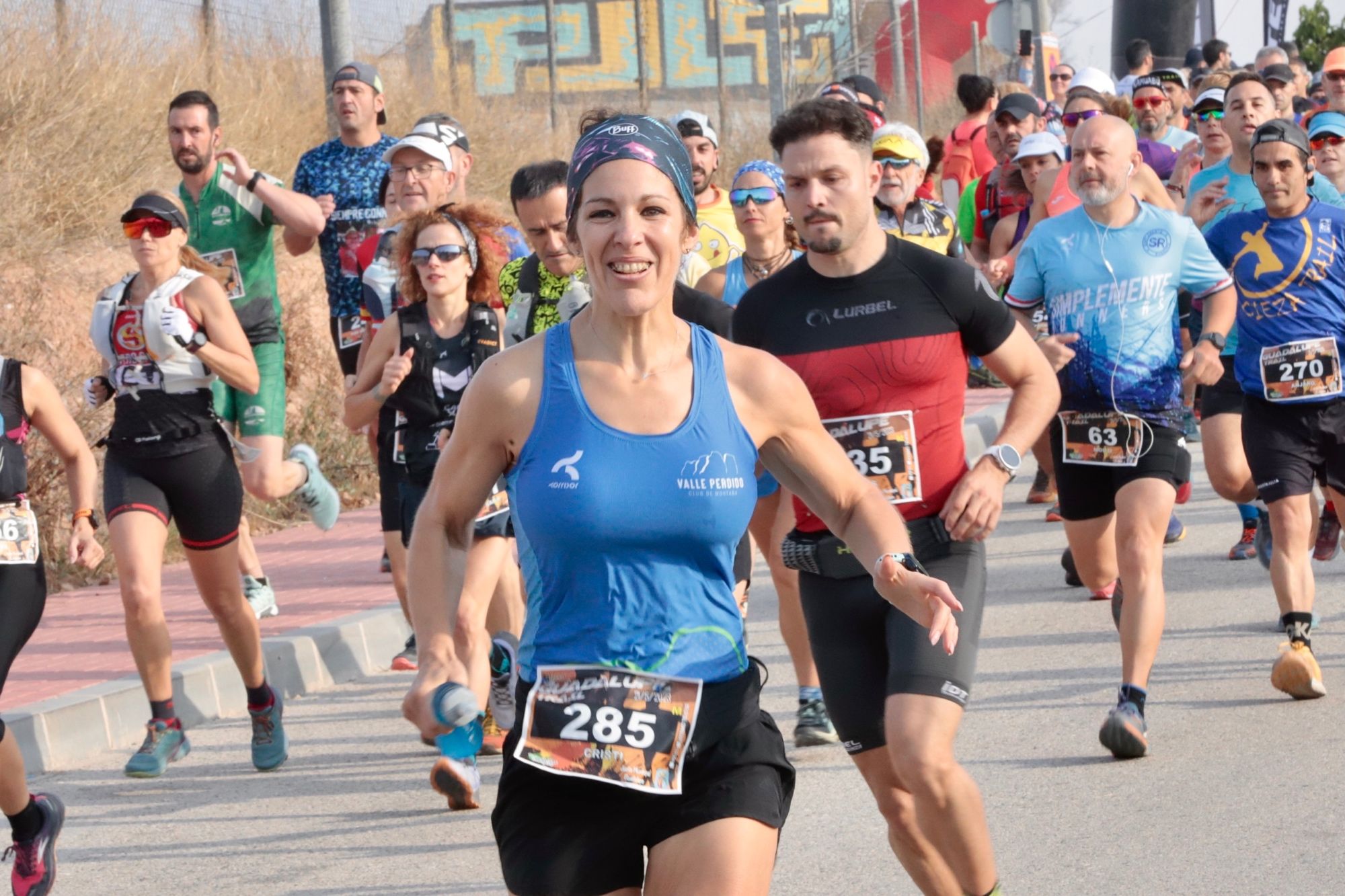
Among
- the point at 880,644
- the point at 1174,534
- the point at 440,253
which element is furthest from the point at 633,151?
the point at 1174,534

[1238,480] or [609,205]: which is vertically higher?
[609,205]

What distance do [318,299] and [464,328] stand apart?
932 cm

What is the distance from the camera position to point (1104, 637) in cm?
882

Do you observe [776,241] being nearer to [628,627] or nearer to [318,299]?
[628,627]

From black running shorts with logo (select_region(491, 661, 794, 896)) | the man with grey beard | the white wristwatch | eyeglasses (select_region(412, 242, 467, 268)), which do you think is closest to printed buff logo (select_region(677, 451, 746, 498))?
black running shorts with logo (select_region(491, 661, 794, 896))

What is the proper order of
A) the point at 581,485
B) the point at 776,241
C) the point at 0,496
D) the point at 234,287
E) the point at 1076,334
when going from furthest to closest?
the point at 234,287 < the point at 776,241 < the point at 1076,334 < the point at 0,496 < the point at 581,485

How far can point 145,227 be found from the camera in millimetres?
7453

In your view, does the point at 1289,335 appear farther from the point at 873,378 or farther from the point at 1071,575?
the point at 873,378

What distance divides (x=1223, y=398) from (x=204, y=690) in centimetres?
467

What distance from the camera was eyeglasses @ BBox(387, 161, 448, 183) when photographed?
8398 mm

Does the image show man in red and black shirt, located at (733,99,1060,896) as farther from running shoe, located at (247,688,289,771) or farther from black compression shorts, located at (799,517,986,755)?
running shoe, located at (247,688,289,771)

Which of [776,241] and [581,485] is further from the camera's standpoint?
[776,241]

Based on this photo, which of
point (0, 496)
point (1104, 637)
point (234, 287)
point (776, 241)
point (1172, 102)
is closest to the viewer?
point (0, 496)

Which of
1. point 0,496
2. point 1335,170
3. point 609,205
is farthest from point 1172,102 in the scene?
point 609,205
